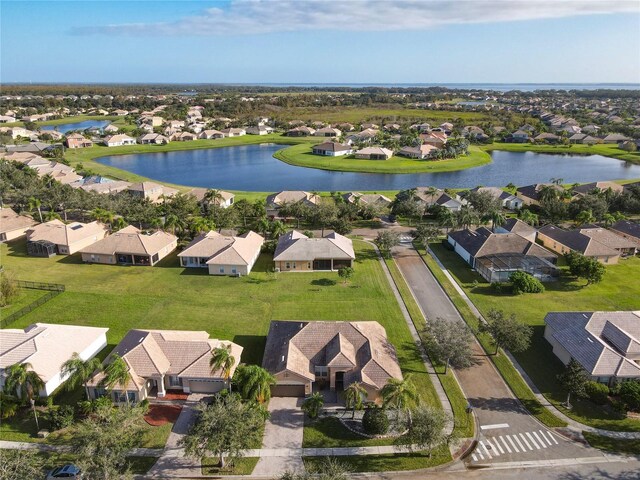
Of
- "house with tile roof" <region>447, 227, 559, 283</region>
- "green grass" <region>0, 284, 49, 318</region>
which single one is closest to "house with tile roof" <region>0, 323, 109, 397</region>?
"green grass" <region>0, 284, 49, 318</region>

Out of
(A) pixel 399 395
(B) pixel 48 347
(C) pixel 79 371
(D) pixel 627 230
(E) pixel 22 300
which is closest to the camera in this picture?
(A) pixel 399 395

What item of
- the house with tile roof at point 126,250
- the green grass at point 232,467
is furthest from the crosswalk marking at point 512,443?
the house with tile roof at point 126,250

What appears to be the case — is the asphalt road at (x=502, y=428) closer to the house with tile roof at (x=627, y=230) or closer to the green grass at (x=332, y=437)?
the green grass at (x=332, y=437)

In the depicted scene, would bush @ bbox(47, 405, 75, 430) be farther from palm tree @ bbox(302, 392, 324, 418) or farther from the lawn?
palm tree @ bbox(302, 392, 324, 418)

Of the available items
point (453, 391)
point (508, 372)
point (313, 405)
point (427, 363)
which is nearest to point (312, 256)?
point (427, 363)

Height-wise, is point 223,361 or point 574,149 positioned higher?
point 574,149

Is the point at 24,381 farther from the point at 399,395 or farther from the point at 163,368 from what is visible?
the point at 399,395
